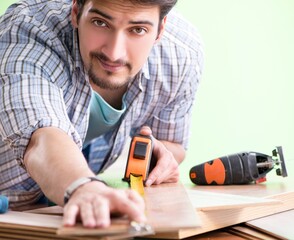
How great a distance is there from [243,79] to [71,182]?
2783mm

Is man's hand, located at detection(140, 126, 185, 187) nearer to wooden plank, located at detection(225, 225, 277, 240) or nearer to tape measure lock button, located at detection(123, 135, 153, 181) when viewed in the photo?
tape measure lock button, located at detection(123, 135, 153, 181)

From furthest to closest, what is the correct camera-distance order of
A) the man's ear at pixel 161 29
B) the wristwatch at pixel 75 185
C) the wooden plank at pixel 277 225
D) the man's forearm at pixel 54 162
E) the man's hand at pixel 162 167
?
the man's ear at pixel 161 29, the man's hand at pixel 162 167, the wooden plank at pixel 277 225, the man's forearm at pixel 54 162, the wristwatch at pixel 75 185

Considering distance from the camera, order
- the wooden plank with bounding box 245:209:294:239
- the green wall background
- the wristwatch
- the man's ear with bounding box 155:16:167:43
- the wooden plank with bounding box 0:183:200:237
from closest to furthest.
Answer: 1. the wooden plank with bounding box 0:183:200:237
2. the wristwatch
3. the wooden plank with bounding box 245:209:294:239
4. the man's ear with bounding box 155:16:167:43
5. the green wall background

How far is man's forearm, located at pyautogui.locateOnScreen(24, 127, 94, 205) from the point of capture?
1135 mm

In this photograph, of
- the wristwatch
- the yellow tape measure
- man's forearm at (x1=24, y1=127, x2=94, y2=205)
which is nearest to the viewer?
the wristwatch

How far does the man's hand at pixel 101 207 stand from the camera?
2.98 feet

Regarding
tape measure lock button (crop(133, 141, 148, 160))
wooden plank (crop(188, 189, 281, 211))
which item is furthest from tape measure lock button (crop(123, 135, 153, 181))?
wooden plank (crop(188, 189, 281, 211))

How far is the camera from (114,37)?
1.56 meters

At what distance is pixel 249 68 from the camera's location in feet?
12.4

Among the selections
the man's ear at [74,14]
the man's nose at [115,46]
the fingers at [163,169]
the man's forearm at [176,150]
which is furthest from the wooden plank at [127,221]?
the man's forearm at [176,150]

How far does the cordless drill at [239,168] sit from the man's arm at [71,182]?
26.7 inches

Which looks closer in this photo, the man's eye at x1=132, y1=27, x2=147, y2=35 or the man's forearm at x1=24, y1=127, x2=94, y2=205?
the man's forearm at x1=24, y1=127, x2=94, y2=205

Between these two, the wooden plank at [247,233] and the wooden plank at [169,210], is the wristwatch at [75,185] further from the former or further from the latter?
the wooden plank at [247,233]

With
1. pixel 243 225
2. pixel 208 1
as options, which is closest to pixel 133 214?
pixel 243 225
